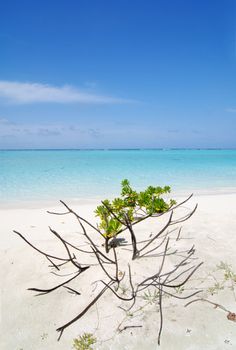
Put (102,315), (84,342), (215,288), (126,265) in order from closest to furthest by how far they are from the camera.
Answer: (84,342) < (102,315) < (215,288) < (126,265)

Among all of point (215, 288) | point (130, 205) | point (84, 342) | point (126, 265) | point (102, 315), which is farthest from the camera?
point (130, 205)

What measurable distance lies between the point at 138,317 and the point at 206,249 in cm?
134

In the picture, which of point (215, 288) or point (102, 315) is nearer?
point (102, 315)

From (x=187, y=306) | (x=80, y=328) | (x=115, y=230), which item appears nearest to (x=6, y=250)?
(x=115, y=230)

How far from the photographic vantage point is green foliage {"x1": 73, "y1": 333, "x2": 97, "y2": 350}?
5.32 ft

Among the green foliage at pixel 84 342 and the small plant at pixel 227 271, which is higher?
the small plant at pixel 227 271

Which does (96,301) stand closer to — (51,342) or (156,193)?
(51,342)

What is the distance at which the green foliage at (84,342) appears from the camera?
1620 millimetres

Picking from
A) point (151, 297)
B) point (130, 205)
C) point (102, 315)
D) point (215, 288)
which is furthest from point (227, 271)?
point (102, 315)

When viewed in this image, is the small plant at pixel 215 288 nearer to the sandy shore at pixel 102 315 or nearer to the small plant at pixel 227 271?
the sandy shore at pixel 102 315

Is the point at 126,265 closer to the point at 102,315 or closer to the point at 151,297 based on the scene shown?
the point at 151,297

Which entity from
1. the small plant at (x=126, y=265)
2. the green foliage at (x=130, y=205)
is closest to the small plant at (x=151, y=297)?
the small plant at (x=126, y=265)

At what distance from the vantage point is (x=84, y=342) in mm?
1656

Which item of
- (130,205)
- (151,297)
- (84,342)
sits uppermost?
(130,205)
